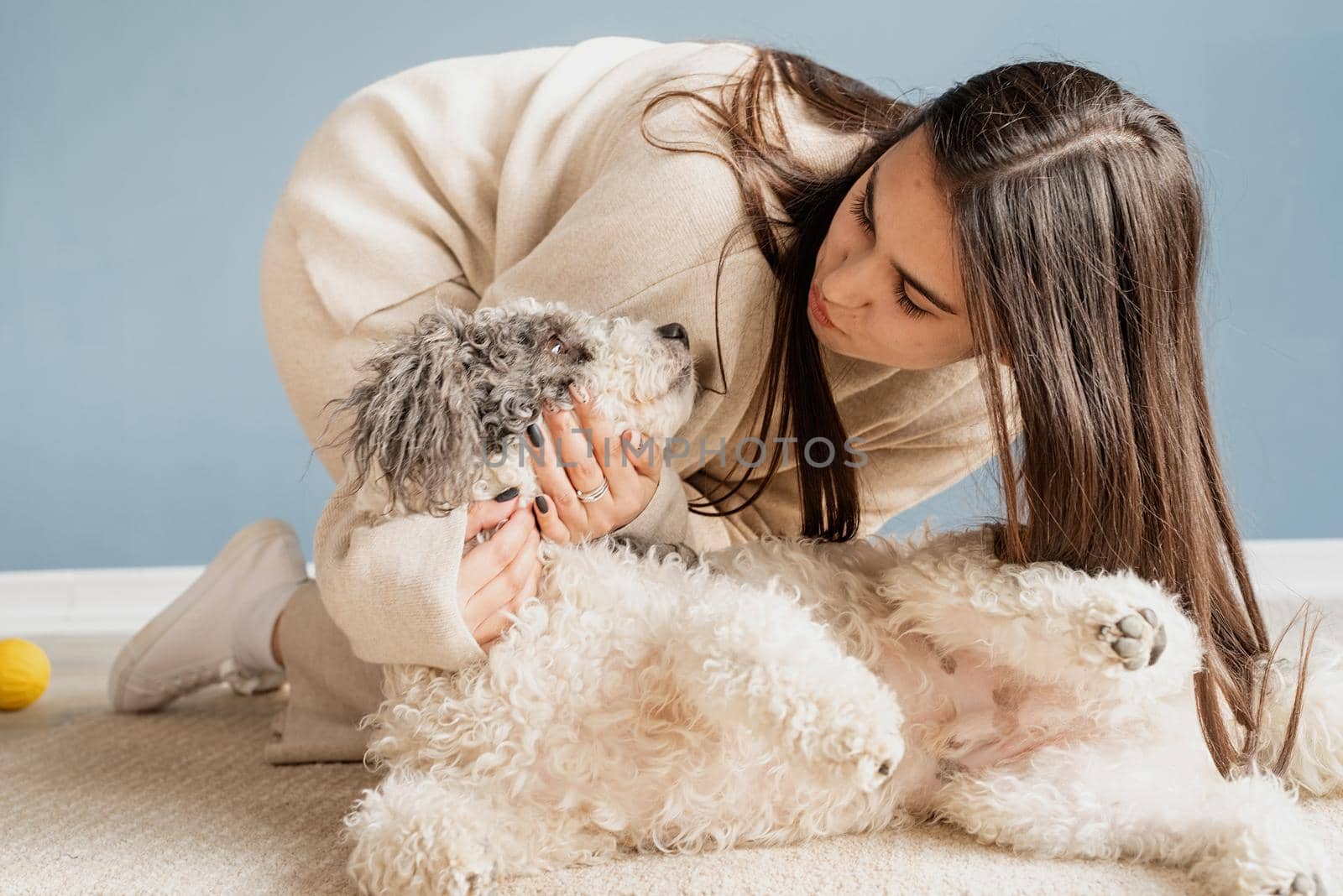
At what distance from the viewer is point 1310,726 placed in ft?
5.35

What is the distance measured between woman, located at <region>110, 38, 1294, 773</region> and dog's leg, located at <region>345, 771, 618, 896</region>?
200 millimetres

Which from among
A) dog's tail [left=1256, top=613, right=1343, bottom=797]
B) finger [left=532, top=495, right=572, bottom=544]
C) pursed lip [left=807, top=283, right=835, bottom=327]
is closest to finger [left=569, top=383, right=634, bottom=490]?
finger [left=532, top=495, right=572, bottom=544]

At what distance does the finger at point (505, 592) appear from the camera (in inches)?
62.2

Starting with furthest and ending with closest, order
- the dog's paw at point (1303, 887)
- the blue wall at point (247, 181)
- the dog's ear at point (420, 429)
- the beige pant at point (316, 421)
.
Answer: the blue wall at point (247, 181), the beige pant at point (316, 421), the dog's ear at point (420, 429), the dog's paw at point (1303, 887)

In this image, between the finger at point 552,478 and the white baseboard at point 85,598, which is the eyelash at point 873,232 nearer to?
the finger at point 552,478

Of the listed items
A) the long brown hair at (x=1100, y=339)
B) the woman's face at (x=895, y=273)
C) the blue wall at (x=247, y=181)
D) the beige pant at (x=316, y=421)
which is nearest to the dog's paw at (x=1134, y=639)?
the long brown hair at (x=1100, y=339)

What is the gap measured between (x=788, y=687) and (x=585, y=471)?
1.71 feet

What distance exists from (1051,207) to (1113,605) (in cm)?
57

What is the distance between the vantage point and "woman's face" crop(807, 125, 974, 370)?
160cm

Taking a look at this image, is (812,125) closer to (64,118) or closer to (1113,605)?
(1113,605)

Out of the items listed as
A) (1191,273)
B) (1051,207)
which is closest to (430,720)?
(1051,207)

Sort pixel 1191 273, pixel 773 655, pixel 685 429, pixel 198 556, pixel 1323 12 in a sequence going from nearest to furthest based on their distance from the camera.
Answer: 1. pixel 773 655
2. pixel 1191 273
3. pixel 685 429
4. pixel 1323 12
5. pixel 198 556

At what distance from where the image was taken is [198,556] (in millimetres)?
3709

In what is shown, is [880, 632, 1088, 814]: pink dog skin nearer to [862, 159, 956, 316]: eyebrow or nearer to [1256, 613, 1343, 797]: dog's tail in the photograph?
[1256, 613, 1343, 797]: dog's tail
